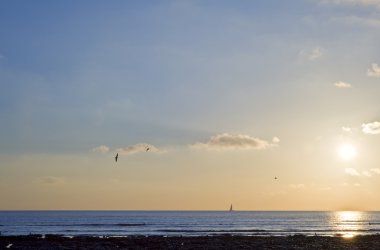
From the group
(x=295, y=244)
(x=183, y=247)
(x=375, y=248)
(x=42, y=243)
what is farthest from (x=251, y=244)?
(x=42, y=243)

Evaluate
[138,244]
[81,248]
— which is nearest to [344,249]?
[138,244]

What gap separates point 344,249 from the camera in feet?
192

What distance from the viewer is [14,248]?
5825 centimetres

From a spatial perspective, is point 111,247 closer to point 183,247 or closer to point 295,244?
point 183,247

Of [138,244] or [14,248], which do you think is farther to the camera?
[138,244]

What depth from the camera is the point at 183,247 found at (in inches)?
2386

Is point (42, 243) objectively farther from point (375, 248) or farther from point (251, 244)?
point (375, 248)

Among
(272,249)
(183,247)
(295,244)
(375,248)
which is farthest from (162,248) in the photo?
(375,248)

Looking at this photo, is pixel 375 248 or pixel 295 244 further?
pixel 295 244

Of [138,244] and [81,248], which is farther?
[138,244]

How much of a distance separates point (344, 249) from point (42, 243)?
33.9 m

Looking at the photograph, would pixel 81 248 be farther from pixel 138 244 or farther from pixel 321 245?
pixel 321 245

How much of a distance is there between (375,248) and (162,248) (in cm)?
2234

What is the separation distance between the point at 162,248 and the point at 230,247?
24.9ft
